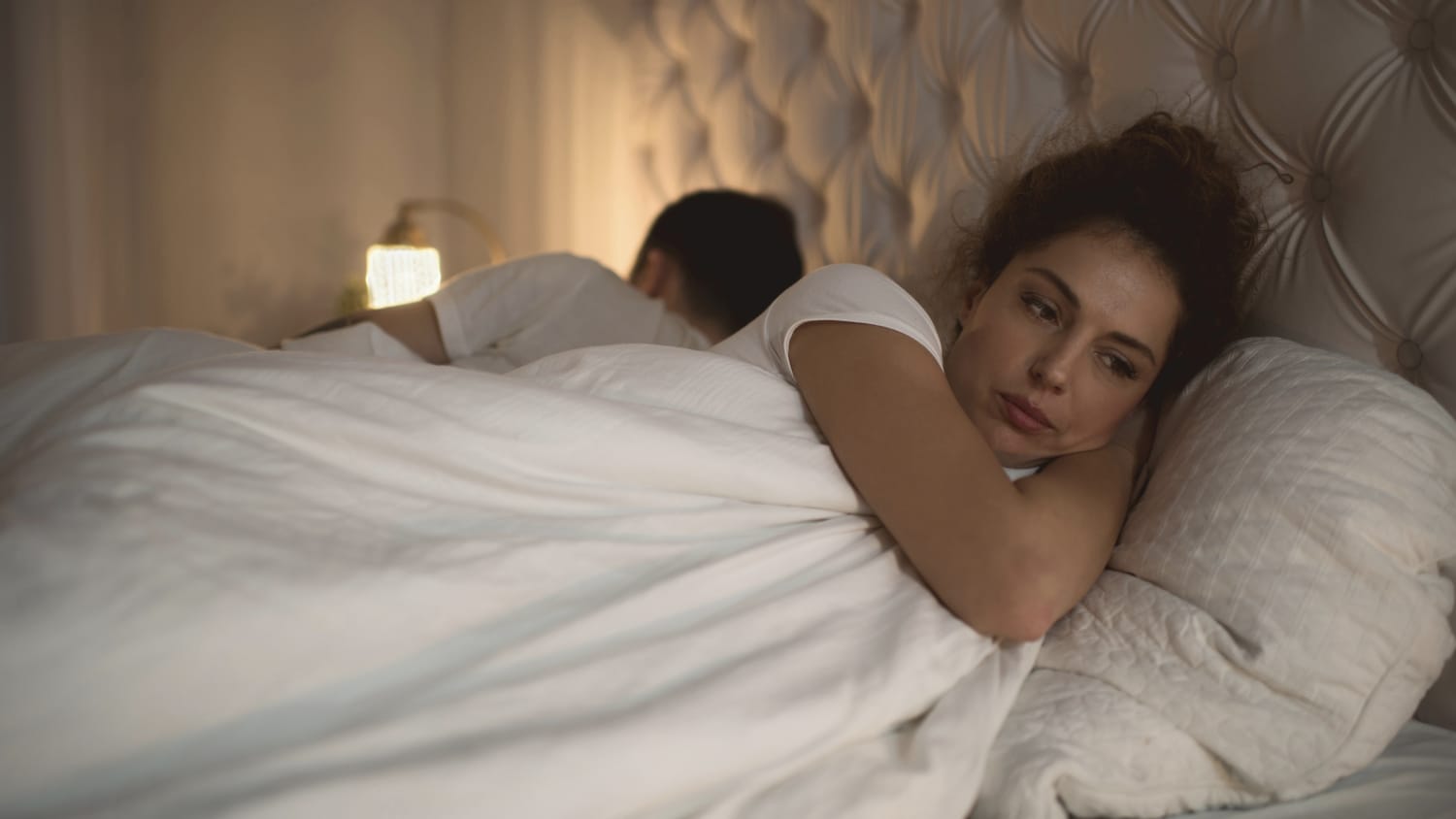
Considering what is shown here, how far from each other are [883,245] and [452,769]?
1.28 metres

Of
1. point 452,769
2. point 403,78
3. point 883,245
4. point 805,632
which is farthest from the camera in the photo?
point 403,78

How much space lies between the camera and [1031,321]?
963mm

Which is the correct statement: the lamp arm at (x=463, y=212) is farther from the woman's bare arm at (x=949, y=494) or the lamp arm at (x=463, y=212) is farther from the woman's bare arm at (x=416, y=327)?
the woman's bare arm at (x=949, y=494)

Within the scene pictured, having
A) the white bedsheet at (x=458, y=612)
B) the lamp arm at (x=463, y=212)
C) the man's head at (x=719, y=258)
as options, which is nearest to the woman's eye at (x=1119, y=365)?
the white bedsheet at (x=458, y=612)

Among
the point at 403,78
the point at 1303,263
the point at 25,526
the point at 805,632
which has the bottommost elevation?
the point at 805,632

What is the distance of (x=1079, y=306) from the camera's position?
3.04ft

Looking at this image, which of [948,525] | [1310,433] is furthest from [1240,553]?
[948,525]

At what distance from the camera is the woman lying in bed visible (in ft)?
2.46

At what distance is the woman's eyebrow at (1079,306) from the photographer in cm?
93

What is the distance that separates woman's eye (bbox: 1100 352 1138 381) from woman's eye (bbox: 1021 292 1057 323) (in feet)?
0.22

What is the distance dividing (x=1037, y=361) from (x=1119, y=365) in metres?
0.10

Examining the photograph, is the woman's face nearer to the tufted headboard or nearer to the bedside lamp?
the tufted headboard

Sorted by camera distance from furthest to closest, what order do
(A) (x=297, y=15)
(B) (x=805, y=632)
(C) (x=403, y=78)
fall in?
(C) (x=403, y=78) → (A) (x=297, y=15) → (B) (x=805, y=632)

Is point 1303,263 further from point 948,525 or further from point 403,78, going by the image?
point 403,78
